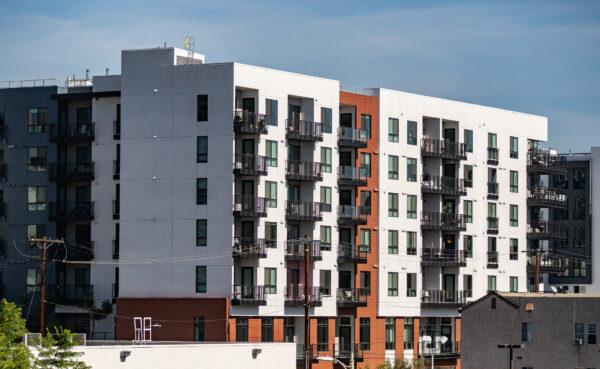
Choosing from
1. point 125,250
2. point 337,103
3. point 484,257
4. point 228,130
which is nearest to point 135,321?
point 125,250

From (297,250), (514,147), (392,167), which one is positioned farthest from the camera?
(514,147)

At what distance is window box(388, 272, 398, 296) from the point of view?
141000 millimetres

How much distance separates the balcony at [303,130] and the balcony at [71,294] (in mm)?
20335

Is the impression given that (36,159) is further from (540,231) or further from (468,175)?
(540,231)

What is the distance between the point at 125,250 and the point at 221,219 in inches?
344

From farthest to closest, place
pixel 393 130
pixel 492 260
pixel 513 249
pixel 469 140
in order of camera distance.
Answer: pixel 513 249 < pixel 492 260 < pixel 469 140 < pixel 393 130

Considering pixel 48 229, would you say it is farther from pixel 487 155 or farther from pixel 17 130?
pixel 487 155

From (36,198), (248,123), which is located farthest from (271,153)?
(36,198)

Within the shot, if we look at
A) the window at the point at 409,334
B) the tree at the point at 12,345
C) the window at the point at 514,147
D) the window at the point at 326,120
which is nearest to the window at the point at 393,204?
the window at the point at 409,334

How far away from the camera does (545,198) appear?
15812 cm

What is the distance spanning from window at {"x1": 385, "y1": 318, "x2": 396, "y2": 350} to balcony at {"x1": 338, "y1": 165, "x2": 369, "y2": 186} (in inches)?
492

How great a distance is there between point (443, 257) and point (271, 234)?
23.2m

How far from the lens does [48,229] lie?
439ft

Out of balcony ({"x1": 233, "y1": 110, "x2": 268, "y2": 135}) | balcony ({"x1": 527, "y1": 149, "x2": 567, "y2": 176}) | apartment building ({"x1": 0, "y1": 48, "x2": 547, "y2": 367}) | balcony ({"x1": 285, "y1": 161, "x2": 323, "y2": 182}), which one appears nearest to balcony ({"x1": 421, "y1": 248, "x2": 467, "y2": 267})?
apartment building ({"x1": 0, "y1": 48, "x2": 547, "y2": 367})
